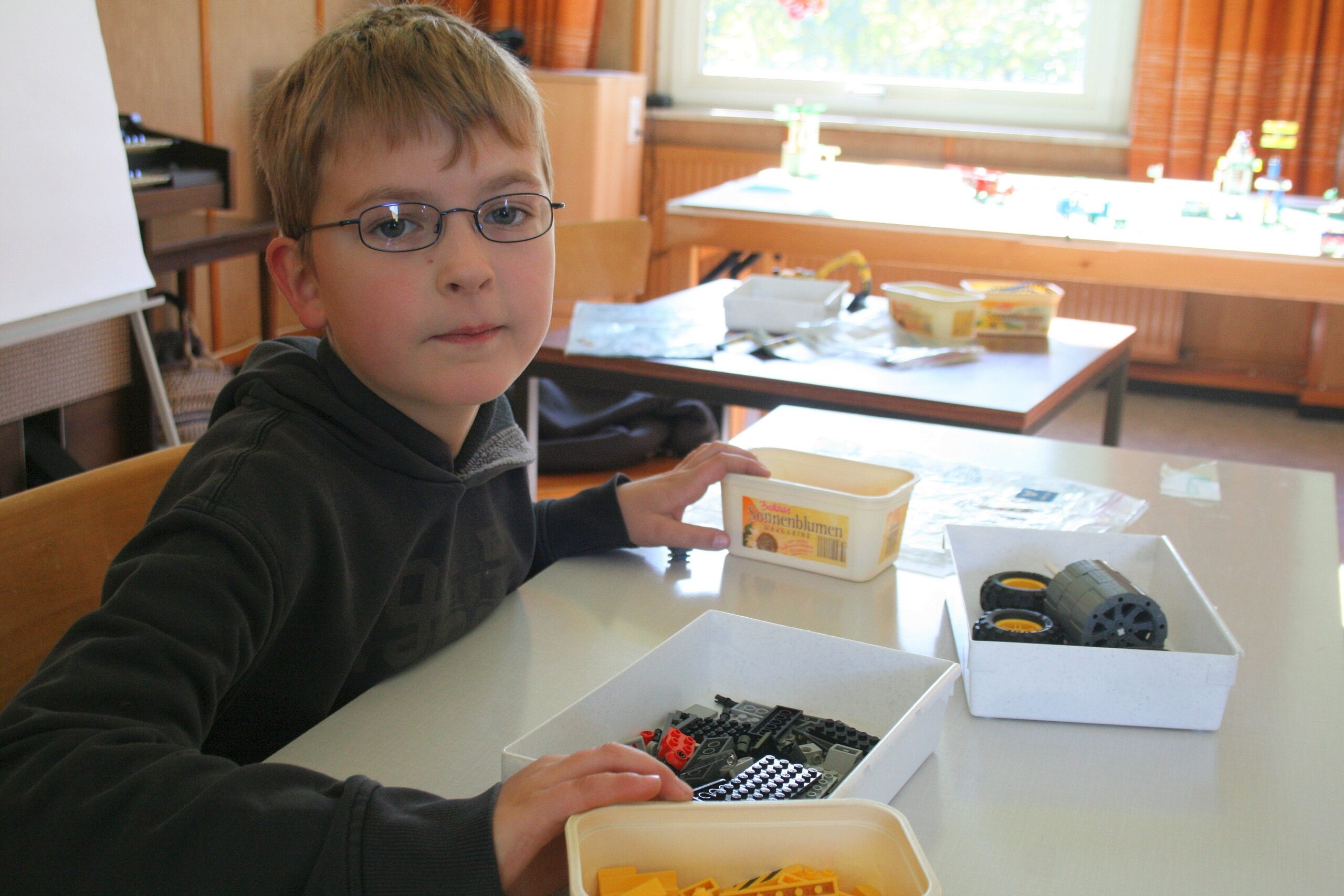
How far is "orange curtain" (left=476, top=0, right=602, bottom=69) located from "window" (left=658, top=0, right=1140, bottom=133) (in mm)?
339

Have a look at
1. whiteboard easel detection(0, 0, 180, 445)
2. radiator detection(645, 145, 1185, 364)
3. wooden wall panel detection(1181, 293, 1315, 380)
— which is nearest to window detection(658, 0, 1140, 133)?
radiator detection(645, 145, 1185, 364)

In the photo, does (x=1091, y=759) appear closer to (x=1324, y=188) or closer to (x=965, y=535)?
(x=965, y=535)

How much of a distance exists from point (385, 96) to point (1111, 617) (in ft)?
2.02

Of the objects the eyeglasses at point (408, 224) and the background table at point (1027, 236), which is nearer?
the eyeglasses at point (408, 224)

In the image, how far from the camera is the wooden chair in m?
2.53

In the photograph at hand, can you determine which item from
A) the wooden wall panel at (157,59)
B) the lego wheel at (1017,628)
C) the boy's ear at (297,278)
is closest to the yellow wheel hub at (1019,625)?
the lego wheel at (1017,628)

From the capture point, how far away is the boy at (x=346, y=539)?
569 millimetres

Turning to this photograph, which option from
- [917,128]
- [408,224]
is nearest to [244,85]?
[917,128]

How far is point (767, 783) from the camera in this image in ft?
2.21

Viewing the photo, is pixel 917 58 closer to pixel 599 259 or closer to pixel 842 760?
pixel 599 259

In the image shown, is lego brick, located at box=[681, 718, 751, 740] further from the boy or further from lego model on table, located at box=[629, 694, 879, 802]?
the boy

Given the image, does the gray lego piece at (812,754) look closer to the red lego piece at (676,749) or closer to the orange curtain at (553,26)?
the red lego piece at (676,749)

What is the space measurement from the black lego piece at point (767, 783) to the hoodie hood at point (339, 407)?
35 cm

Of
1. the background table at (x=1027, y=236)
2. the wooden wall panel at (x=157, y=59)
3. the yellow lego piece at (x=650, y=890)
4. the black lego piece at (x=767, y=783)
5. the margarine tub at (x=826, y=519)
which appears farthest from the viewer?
the wooden wall panel at (x=157, y=59)
